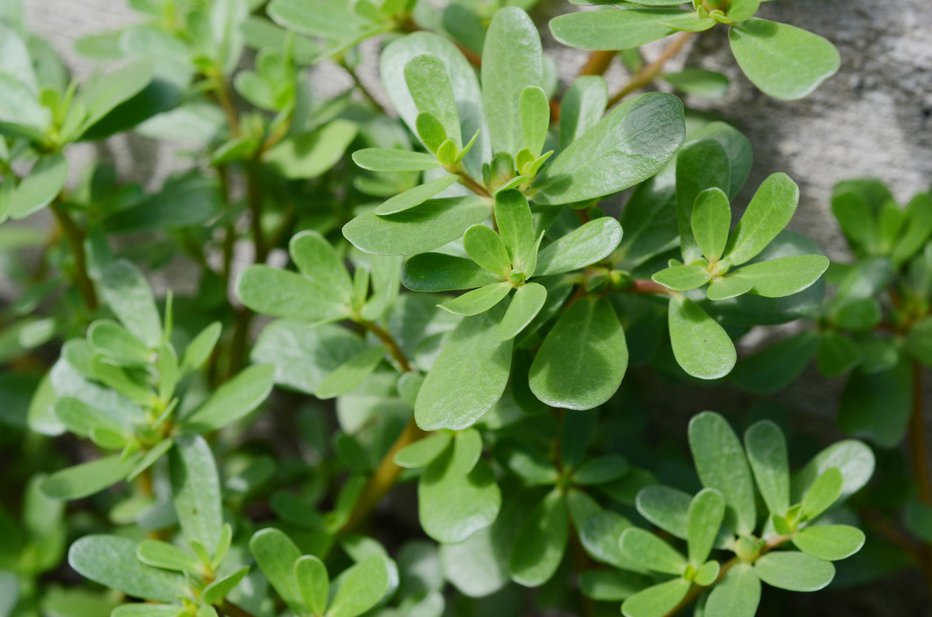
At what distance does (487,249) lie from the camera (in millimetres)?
769

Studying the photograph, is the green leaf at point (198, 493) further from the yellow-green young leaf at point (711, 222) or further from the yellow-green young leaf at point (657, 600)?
the yellow-green young leaf at point (711, 222)

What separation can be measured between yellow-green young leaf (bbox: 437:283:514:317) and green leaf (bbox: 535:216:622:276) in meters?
0.03

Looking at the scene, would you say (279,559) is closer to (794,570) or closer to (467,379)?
(467,379)

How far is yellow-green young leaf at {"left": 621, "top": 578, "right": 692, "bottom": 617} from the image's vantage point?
0.84 metres

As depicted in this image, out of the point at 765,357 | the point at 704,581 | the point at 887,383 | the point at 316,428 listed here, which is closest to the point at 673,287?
the point at 704,581

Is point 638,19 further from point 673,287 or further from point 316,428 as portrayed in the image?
point 316,428

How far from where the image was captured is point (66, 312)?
1422mm

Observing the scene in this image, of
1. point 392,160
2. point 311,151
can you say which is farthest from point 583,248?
point 311,151

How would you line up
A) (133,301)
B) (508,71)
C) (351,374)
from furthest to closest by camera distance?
(133,301), (351,374), (508,71)

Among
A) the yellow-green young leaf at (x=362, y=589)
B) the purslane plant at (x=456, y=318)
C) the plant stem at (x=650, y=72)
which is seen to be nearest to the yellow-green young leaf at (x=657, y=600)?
the purslane plant at (x=456, y=318)

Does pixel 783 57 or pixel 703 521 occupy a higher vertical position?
pixel 783 57

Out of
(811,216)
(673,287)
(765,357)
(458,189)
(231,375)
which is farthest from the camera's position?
(231,375)

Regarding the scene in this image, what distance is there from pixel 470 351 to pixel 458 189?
0.61 feet

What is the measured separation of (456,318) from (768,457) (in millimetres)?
351
